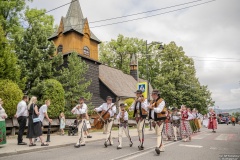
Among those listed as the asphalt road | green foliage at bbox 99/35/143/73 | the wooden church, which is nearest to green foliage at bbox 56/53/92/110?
the wooden church

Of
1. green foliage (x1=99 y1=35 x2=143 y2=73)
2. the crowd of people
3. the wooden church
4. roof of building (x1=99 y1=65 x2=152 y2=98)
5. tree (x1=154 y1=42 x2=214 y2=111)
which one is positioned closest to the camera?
the crowd of people

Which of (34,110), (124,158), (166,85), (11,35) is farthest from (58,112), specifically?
(166,85)

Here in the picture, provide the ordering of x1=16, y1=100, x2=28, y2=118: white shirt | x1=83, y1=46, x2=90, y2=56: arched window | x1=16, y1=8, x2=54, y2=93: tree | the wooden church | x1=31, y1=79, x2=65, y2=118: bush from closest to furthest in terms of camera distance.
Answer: x1=16, y1=100, x2=28, y2=118: white shirt, x1=31, y1=79, x2=65, y2=118: bush, x1=16, y1=8, x2=54, y2=93: tree, the wooden church, x1=83, y1=46, x2=90, y2=56: arched window

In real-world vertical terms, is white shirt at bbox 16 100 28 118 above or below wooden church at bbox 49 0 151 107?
below

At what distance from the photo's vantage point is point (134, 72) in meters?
48.8

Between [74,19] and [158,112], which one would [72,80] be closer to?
[74,19]

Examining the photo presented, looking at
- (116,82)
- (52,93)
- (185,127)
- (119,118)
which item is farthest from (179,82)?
(119,118)

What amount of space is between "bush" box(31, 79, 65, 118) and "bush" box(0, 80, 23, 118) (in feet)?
12.9

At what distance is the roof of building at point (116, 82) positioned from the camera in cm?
3338

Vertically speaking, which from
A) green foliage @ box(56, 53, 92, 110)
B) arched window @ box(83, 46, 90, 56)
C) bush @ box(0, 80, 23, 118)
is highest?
arched window @ box(83, 46, 90, 56)

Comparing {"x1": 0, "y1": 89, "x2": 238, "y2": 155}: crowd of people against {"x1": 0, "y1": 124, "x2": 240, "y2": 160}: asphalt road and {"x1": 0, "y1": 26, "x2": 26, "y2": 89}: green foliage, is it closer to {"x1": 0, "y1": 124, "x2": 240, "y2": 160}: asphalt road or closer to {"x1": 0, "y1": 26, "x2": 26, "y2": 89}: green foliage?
{"x1": 0, "y1": 124, "x2": 240, "y2": 160}: asphalt road

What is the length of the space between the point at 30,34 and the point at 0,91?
8.37m

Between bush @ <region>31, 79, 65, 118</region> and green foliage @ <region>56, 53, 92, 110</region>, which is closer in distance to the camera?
bush @ <region>31, 79, 65, 118</region>

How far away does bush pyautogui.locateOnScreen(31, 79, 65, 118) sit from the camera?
1775 cm
